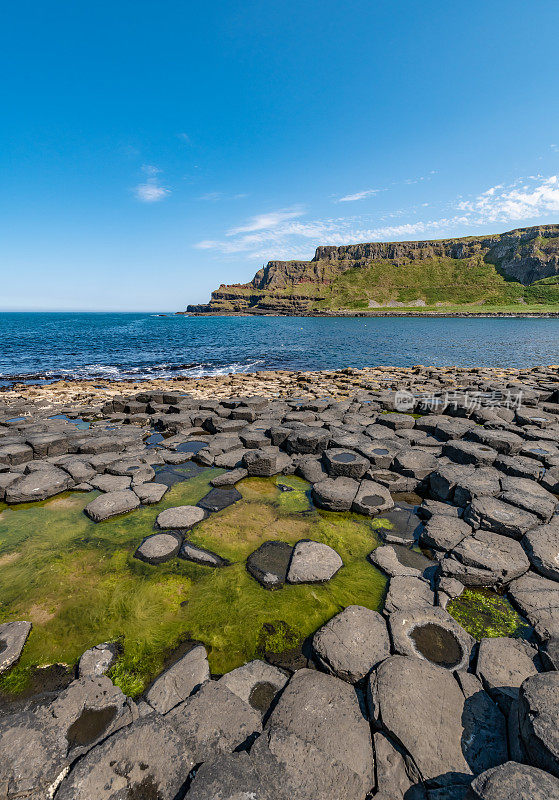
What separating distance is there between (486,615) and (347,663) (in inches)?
85.0

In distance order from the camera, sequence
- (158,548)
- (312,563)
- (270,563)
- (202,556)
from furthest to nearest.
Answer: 1. (158,548)
2. (202,556)
3. (270,563)
4. (312,563)

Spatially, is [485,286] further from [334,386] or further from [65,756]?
[65,756]

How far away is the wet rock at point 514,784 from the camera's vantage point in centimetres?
210

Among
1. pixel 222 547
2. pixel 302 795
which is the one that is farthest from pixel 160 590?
pixel 302 795

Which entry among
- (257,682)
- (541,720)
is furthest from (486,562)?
(257,682)

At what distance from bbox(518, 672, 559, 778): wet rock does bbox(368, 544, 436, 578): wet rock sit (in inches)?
88.1

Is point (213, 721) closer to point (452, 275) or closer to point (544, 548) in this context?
point (544, 548)

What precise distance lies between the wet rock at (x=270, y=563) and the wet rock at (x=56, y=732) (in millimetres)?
2198

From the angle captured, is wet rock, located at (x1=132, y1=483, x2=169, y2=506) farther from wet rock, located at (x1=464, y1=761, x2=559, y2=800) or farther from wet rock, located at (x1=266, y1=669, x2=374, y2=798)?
wet rock, located at (x1=464, y1=761, x2=559, y2=800)

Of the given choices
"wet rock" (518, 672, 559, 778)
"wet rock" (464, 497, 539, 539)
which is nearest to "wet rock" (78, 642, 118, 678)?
"wet rock" (518, 672, 559, 778)

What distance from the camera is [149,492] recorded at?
7383mm

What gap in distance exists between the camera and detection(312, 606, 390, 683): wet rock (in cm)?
354

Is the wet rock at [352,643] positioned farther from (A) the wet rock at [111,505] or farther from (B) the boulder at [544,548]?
(A) the wet rock at [111,505]

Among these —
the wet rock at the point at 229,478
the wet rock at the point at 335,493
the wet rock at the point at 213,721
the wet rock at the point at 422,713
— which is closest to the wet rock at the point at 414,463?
the wet rock at the point at 335,493
